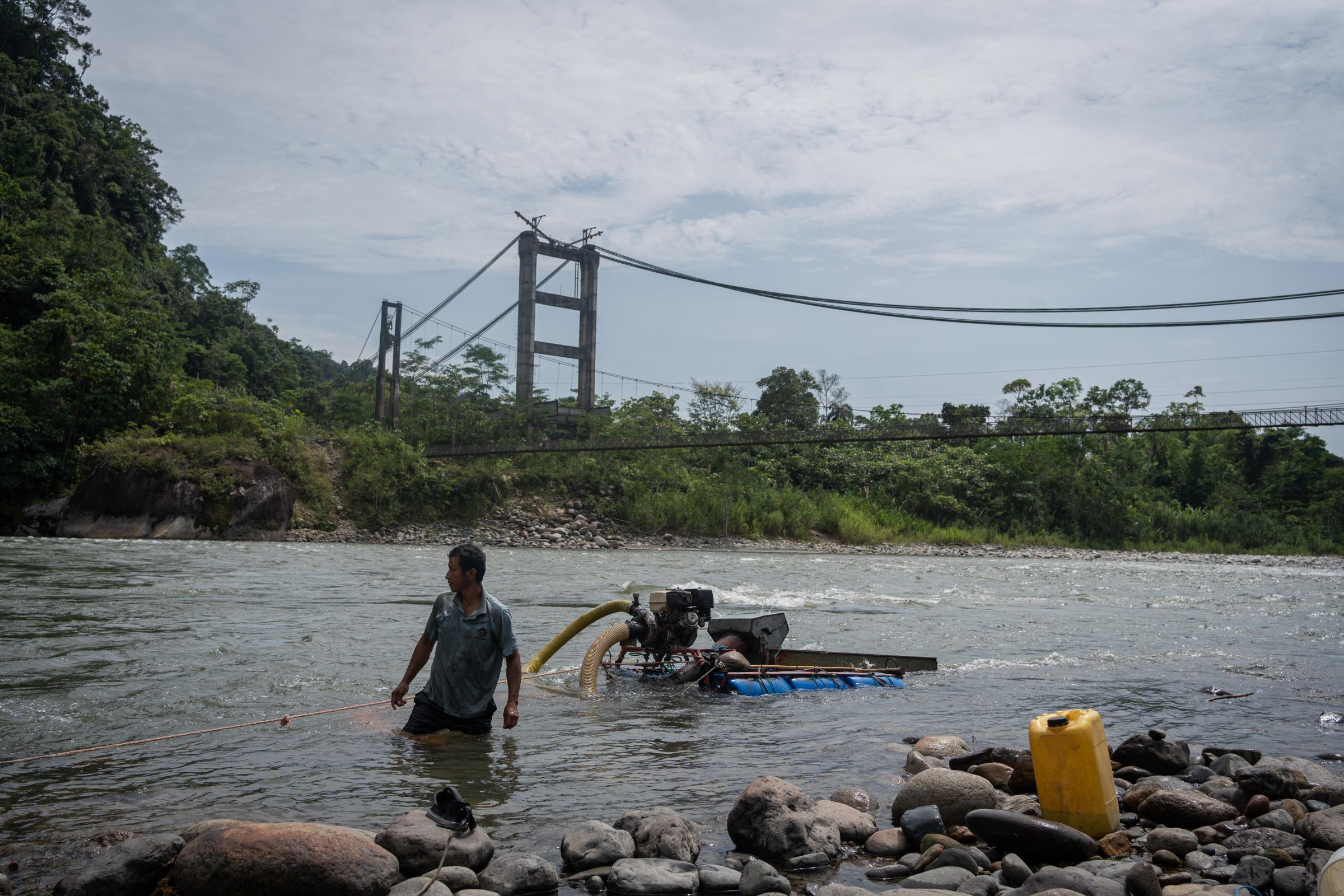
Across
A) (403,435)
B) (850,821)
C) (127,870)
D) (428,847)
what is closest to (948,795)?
(850,821)

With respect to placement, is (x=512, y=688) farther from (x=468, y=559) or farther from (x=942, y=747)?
(x=942, y=747)

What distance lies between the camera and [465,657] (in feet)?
17.4

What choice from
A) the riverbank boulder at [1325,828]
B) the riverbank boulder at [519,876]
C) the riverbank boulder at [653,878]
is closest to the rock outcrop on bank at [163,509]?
the riverbank boulder at [519,876]

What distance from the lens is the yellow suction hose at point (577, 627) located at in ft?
24.0

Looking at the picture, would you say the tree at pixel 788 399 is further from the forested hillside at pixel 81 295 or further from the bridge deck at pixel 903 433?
the forested hillside at pixel 81 295

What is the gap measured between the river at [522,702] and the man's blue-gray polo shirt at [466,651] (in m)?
0.29

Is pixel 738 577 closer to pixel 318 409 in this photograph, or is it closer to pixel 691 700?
pixel 691 700

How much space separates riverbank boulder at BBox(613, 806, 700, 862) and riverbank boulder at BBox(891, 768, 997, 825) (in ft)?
3.35

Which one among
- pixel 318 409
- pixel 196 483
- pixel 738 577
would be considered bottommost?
pixel 738 577

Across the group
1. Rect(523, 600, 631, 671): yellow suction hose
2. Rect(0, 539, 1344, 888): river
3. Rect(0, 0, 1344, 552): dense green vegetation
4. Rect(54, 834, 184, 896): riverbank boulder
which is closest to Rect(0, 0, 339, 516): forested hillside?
Rect(0, 0, 1344, 552): dense green vegetation

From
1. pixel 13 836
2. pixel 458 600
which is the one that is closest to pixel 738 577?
pixel 458 600

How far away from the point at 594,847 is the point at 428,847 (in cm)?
63

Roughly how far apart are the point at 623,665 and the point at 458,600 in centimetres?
323

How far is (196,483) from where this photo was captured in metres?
31.8
